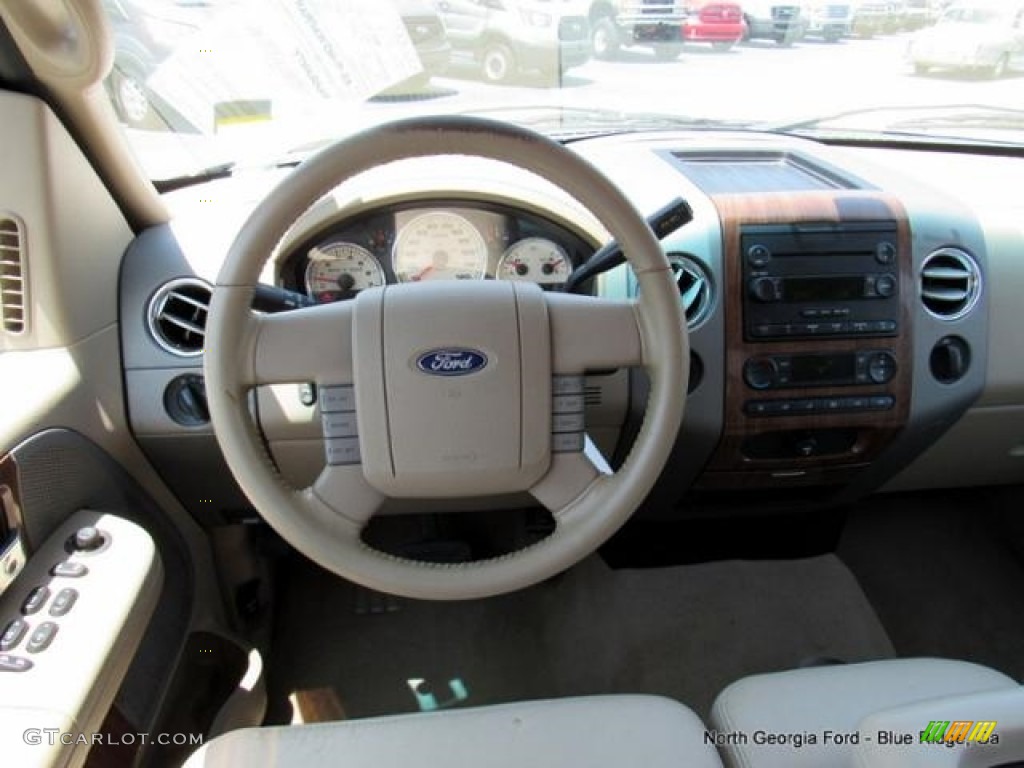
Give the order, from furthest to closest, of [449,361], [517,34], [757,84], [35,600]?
[757,84]
[517,34]
[35,600]
[449,361]

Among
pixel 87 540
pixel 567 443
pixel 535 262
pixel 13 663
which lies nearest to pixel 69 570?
pixel 87 540

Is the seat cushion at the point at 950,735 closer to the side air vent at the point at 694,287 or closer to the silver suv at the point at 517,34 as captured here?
the side air vent at the point at 694,287

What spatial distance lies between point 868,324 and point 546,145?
94 cm

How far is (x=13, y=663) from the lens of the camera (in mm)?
1054

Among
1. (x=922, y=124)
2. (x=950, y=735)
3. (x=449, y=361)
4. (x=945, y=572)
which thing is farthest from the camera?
(x=945, y=572)

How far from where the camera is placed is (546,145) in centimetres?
92

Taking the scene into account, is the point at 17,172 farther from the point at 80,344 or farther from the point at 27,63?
the point at 80,344

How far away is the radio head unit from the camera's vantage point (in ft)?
4.92

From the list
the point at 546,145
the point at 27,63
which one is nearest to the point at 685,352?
the point at 546,145

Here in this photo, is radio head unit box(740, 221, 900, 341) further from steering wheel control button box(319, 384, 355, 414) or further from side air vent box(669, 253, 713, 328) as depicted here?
steering wheel control button box(319, 384, 355, 414)

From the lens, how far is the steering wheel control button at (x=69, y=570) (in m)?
1.19

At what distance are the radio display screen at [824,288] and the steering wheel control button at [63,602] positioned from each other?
139 cm

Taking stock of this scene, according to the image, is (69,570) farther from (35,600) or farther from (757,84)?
(757,84)

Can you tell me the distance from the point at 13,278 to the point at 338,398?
2.26 feet
